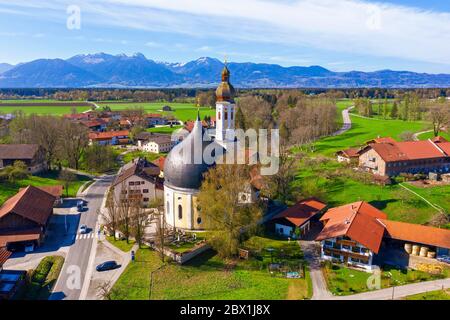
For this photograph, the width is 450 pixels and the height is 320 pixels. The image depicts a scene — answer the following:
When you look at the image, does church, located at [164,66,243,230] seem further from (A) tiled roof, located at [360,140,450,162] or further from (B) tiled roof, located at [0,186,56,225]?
(A) tiled roof, located at [360,140,450,162]

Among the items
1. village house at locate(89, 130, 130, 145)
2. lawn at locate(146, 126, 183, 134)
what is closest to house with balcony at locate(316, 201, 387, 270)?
village house at locate(89, 130, 130, 145)

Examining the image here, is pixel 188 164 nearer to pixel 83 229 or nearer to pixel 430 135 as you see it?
pixel 83 229

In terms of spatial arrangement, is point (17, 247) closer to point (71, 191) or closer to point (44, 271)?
point (44, 271)

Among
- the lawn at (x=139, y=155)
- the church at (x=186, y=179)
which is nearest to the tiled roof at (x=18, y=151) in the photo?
the lawn at (x=139, y=155)

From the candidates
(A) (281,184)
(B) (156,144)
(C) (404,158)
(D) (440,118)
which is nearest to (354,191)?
(A) (281,184)
